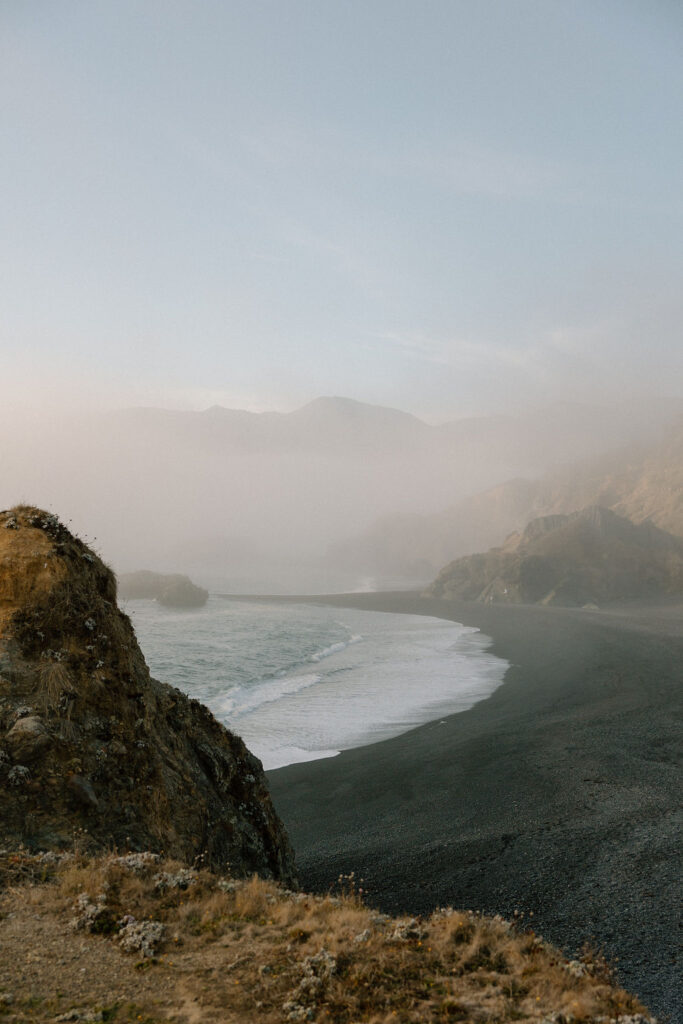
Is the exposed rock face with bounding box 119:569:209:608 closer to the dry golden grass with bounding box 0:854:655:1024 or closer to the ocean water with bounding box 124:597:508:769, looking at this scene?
the ocean water with bounding box 124:597:508:769

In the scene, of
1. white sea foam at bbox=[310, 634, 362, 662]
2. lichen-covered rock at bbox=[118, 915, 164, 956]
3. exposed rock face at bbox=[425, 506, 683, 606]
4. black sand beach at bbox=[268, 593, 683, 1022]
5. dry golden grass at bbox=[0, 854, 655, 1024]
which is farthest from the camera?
exposed rock face at bbox=[425, 506, 683, 606]

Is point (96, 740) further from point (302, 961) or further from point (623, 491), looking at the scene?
point (623, 491)

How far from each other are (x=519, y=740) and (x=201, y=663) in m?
26.3

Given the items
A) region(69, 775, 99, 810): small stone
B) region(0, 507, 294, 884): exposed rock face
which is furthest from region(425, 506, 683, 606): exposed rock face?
region(69, 775, 99, 810): small stone

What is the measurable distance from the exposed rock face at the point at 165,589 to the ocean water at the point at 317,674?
76.5 feet

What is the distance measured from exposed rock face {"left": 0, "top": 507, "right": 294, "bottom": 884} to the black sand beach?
3142mm

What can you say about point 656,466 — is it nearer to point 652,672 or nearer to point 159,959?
point 652,672

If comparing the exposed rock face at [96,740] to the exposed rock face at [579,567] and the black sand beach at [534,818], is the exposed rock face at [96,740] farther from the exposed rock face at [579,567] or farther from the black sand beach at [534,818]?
the exposed rock face at [579,567]

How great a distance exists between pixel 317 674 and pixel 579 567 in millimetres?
68260

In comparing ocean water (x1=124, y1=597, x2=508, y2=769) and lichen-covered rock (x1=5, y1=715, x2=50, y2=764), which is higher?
lichen-covered rock (x1=5, y1=715, x2=50, y2=764)

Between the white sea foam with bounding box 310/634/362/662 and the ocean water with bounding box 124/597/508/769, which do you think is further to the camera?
the white sea foam with bounding box 310/634/362/662

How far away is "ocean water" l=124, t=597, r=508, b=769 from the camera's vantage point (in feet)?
89.4

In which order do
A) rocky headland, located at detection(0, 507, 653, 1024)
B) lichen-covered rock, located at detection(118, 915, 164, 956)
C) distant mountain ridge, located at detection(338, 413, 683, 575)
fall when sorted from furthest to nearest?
distant mountain ridge, located at detection(338, 413, 683, 575) → lichen-covered rock, located at detection(118, 915, 164, 956) → rocky headland, located at detection(0, 507, 653, 1024)

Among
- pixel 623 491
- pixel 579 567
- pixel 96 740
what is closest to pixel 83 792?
pixel 96 740
